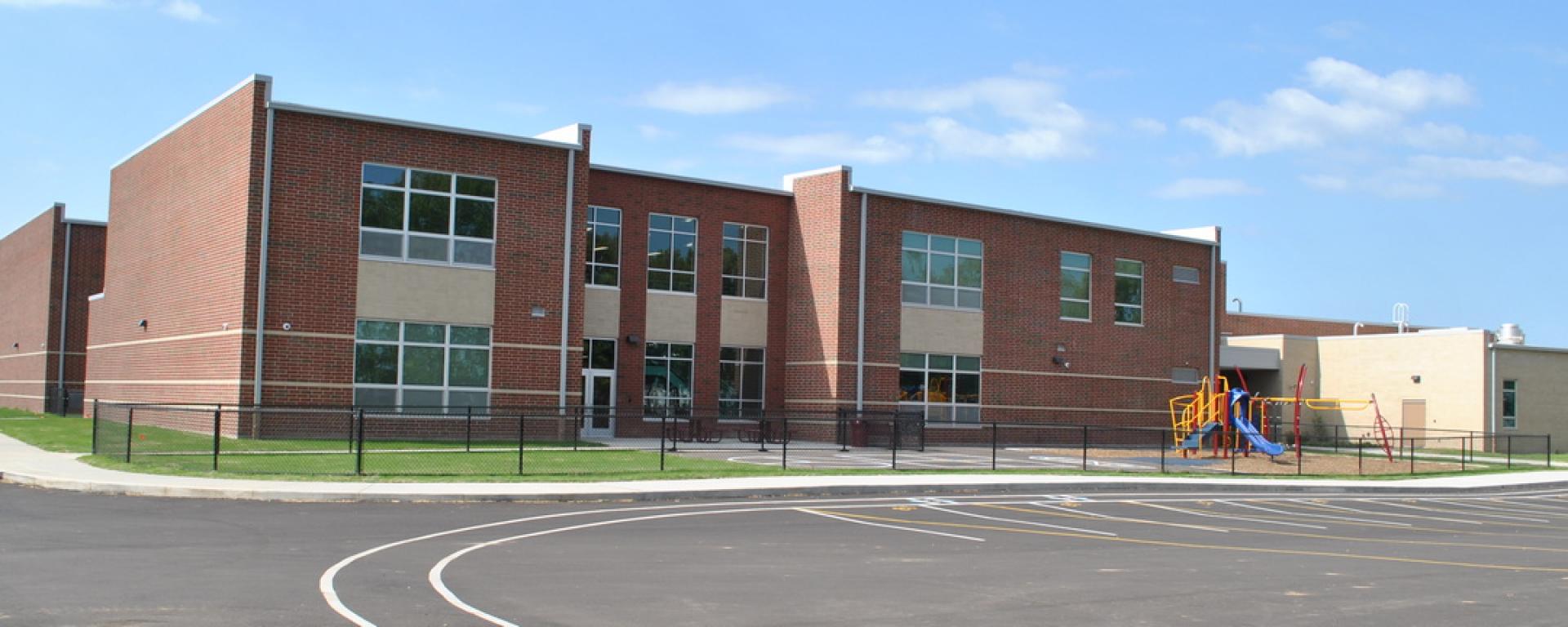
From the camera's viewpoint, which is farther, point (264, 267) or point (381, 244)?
point (381, 244)

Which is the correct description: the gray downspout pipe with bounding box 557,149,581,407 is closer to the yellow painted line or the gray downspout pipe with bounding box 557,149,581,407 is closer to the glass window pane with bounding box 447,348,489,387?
the glass window pane with bounding box 447,348,489,387

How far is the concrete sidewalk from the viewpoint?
792 inches

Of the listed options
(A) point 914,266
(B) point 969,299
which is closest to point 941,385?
(B) point 969,299

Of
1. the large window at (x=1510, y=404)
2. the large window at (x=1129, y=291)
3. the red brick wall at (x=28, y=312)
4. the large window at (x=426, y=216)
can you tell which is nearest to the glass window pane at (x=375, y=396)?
the large window at (x=426, y=216)

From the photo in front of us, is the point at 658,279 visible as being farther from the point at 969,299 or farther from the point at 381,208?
the point at 969,299

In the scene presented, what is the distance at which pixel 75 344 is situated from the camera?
165 feet

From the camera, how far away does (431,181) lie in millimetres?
33281

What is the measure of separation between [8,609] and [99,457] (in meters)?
16.5

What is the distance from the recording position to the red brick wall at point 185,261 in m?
31.1

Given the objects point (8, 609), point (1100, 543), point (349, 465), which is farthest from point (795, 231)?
point (8, 609)

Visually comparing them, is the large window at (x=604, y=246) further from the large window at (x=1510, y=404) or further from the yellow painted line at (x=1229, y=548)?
the large window at (x=1510, y=404)

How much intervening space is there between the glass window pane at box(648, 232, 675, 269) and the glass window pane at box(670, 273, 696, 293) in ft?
1.24

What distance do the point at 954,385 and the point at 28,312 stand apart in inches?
1433

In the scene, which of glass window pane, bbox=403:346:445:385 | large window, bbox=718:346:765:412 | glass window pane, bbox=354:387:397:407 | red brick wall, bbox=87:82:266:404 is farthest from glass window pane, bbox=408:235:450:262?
large window, bbox=718:346:765:412
